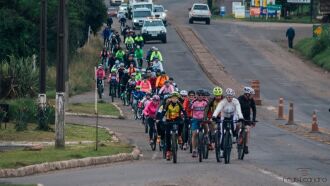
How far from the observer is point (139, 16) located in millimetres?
83875

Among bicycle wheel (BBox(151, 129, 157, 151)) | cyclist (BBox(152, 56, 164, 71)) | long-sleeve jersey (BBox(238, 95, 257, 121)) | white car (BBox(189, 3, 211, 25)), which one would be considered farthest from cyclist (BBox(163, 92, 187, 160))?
white car (BBox(189, 3, 211, 25))

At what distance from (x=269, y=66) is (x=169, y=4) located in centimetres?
6236

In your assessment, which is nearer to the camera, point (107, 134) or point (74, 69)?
point (107, 134)

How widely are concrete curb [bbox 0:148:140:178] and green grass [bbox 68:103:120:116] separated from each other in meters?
15.0

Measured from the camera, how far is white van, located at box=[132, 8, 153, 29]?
83000 millimetres

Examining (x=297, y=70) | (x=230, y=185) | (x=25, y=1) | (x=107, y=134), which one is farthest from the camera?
(x=297, y=70)

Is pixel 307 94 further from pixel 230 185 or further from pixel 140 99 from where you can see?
pixel 230 185

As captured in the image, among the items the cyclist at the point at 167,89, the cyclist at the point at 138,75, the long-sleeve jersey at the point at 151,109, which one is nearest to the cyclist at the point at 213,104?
the long-sleeve jersey at the point at 151,109

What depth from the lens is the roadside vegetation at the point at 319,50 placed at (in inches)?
2625

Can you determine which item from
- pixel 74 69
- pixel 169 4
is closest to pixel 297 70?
pixel 74 69

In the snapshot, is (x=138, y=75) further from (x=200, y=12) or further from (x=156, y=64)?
(x=200, y=12)

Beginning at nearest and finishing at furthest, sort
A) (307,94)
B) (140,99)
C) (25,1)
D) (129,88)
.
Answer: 1. (140,99)
2. (129,88)
3. (25,1)
4. (307,94)

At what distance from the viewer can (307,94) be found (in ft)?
179

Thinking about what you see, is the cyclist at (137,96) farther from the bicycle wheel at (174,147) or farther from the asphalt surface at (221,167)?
the bicycle wheel at (174,147)
